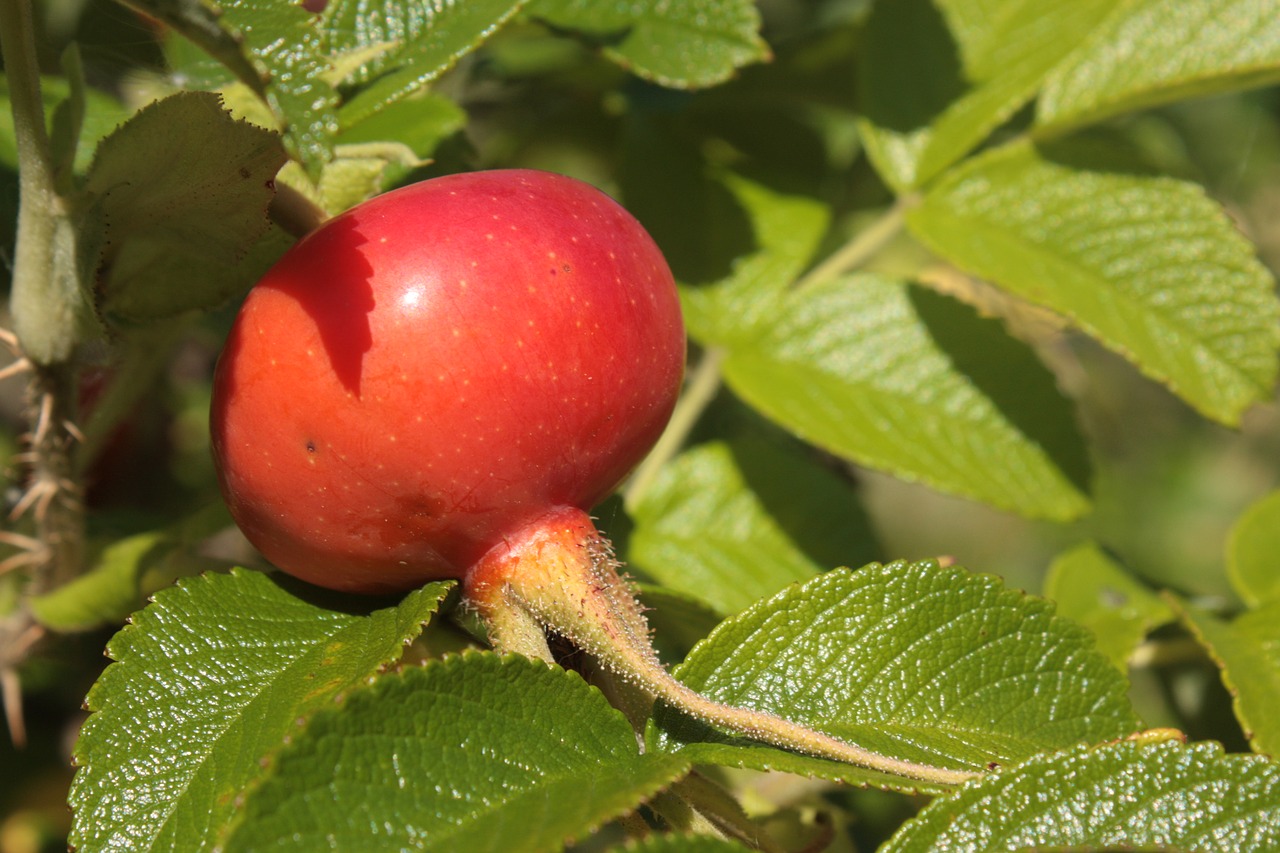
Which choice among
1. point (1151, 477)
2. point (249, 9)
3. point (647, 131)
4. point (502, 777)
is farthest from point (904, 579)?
point (1151, 477)

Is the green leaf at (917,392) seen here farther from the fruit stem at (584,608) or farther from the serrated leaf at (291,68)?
the serrated leaf at (291,68)

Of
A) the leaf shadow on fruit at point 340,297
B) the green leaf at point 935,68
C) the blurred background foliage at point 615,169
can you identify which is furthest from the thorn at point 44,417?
the green leaf at point 935,68

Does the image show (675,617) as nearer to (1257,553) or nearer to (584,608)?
(584,608)

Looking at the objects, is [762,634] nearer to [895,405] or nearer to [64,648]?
[895,405]

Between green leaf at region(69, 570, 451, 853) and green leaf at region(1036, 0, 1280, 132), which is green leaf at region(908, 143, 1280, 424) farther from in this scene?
green leaf at region(69, 570, 451, 853)

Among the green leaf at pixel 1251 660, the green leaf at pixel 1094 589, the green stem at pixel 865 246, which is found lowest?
the green leaf at pixel 1094 589

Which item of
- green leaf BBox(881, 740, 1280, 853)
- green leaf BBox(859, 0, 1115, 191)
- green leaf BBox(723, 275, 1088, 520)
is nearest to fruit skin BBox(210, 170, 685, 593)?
green leaf BBox(881, 740, 1280, 853)

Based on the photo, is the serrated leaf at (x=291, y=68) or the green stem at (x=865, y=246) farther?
the green stem at (x=865, y=246)

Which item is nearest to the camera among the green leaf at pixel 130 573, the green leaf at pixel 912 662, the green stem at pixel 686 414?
the green leaf at pixel 912 662
